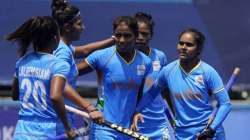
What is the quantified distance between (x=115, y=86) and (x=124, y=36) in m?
0.40

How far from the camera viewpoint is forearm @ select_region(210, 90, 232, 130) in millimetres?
6887

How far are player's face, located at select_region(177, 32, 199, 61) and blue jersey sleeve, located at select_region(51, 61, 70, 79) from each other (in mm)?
1324

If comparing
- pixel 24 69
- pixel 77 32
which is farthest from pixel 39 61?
pixel 77 32

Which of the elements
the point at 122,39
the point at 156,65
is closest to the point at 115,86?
the point at 122,39

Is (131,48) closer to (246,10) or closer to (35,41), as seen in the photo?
(35,41)

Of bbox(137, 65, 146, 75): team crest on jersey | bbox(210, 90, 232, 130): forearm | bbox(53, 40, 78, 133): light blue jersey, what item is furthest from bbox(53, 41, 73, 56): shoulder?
bbox(210, 90, 232, 130): forearm

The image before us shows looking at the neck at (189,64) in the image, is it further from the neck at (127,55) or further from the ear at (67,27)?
the ear at (67,27)

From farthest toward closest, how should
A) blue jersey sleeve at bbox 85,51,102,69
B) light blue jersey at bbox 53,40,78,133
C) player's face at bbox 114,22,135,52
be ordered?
blue jersey sleeve at bbox 85,51,102,69
player's face at bbox 114,22,135,52
light blue jersey at bbox 53,40,78,133

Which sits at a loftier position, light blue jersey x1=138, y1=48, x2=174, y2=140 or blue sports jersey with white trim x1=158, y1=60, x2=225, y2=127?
blue sports jersey with white trim x1=158, y1=60, x2=225, y2=127

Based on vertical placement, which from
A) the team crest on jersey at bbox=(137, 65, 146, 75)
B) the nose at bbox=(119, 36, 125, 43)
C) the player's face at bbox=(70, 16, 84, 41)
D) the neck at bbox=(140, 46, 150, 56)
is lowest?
the team crest on jersey at bbox=(137, 65, 146, 75)

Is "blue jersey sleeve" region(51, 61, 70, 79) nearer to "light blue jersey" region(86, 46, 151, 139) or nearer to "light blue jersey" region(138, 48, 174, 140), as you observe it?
"light blue jersey" region(86, 46, 151, 139)

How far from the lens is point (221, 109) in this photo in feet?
22.8

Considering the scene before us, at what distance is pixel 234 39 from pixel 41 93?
387 centimetres

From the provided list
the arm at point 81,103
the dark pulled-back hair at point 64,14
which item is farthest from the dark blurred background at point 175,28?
the arm at point 81,103
